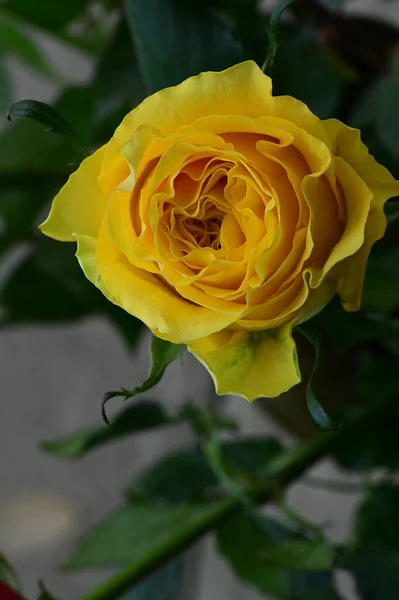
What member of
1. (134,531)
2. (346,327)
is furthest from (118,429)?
(346,327)

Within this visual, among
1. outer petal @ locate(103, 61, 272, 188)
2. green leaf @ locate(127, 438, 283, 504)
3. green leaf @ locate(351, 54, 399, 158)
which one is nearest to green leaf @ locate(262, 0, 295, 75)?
outer petal @ locate(103, 61, 272, 188)

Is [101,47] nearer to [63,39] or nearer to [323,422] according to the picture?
[63,39]

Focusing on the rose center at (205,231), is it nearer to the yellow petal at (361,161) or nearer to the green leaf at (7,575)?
the yellow petal at (361,161)

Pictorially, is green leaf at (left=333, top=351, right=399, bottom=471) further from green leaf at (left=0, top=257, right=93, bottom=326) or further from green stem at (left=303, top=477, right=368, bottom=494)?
green leaf at (left=0, top=257, right=93, bottom=326)

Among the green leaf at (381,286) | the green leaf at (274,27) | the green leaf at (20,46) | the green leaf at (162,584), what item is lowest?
the green leaf at (162,584)

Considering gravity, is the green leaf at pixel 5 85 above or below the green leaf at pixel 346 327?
above

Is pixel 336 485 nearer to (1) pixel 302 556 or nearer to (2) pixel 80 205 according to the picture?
(1) pixel 302 556

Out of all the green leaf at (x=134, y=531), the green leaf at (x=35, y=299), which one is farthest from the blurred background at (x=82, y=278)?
the green leaf at (x=134, y=531)

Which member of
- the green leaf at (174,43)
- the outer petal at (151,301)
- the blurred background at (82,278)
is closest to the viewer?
the outer petal at (151,301)

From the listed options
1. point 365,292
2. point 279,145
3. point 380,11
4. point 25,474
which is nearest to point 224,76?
point 279,145
